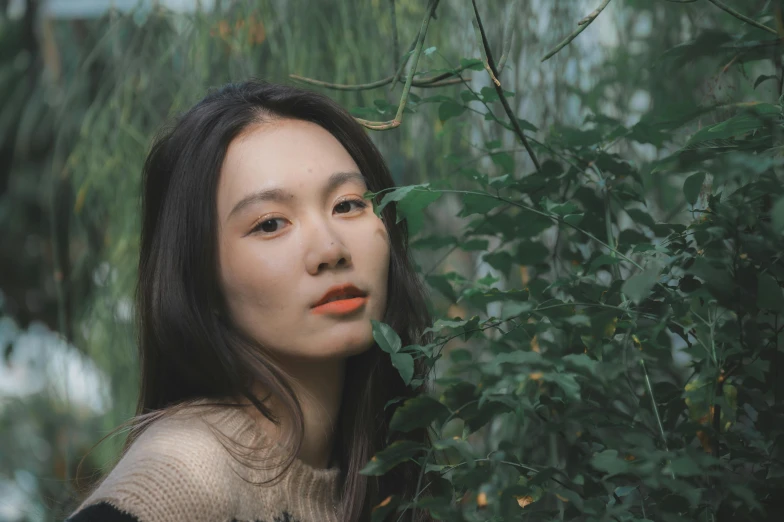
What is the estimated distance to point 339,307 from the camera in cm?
113

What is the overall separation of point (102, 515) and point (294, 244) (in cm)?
37

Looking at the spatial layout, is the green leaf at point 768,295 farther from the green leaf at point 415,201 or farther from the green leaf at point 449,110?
the green leaf at point 449,110

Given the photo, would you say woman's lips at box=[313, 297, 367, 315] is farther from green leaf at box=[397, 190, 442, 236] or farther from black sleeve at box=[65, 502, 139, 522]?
black sleeve at box=[65, 502, 139, 522]

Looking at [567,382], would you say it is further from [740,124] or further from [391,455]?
[740,124]

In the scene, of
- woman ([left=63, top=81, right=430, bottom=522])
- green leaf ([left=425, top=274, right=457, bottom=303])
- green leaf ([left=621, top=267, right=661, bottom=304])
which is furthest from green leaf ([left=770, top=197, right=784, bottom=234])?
green leaf ([left=425, top=274, right=457, bottom=303])

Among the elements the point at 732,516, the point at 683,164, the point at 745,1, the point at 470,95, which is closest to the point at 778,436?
the point at 732,516

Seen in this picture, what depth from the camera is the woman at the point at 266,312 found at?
1.12m

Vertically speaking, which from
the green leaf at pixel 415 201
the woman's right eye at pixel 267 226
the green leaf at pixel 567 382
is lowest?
the green leaf at pixel 567 382

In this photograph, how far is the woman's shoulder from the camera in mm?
967

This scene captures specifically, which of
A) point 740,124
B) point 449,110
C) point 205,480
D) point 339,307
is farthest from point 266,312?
point 740,124

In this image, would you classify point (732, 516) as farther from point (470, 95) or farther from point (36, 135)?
point (36, 135)

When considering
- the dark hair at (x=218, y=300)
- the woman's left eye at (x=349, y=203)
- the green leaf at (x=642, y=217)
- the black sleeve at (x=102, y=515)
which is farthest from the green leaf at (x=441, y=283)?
the black sleeve at (x=102, y=515)

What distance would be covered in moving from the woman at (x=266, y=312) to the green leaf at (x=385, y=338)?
18 cm

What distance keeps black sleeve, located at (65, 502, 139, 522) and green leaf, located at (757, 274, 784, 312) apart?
632 millimetres
